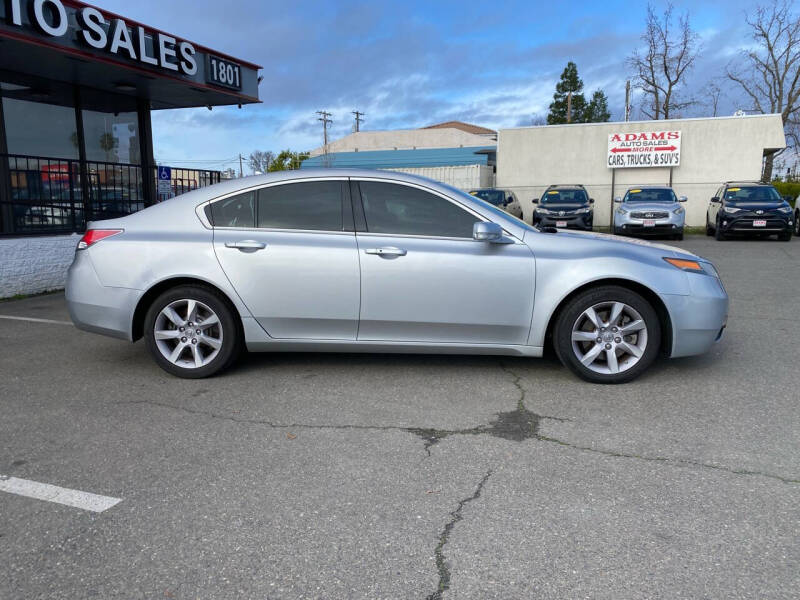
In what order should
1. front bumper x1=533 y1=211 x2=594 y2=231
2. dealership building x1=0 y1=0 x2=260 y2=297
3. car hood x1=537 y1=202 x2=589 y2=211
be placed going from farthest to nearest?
1. car hood x1=537 y1=202 x2=589 y2=211
2. front bumper x1=533 y1=211 x2=594 y2=231
3. dealership building x1=0 y1=0 x2=260 y2=297

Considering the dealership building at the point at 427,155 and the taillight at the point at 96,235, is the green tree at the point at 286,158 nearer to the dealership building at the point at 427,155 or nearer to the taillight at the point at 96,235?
the dealership building at the point at 427,155

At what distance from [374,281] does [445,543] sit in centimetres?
238

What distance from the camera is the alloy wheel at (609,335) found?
464 centimetres

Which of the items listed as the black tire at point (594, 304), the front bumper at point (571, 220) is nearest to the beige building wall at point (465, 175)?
the front bumper at point (571, 220)

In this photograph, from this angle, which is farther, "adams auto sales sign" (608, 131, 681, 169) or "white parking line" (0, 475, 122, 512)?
"adams auto sales sign" (608, 131, 681, 169)

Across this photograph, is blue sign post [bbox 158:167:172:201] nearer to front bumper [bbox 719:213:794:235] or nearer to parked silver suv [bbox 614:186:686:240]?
parked silver suv [bbox 614:186:686:240]

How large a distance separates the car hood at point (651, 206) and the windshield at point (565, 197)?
172 cm

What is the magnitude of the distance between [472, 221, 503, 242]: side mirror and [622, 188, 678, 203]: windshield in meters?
15.3

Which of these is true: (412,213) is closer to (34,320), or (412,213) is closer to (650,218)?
(34,320)

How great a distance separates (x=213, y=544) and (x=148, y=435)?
1.40 meters

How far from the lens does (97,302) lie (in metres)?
4.94

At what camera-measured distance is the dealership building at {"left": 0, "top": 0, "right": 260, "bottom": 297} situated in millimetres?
9297

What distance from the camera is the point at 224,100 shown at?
46.0ft

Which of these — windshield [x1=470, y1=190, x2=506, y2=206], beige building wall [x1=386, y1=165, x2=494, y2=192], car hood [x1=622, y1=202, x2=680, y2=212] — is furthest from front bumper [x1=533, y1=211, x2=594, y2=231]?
beige building wall [x1=386, y1=165, x2=494, y2=192]
